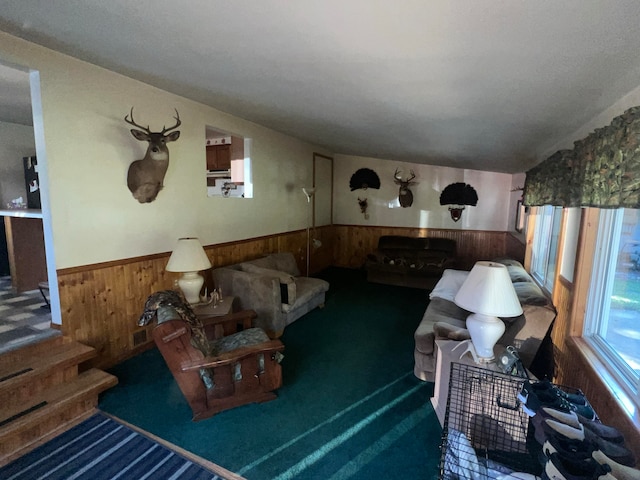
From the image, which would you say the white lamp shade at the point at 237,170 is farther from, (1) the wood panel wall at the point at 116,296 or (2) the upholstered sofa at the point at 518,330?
(2) the upholstered sofa at the point at 518,330

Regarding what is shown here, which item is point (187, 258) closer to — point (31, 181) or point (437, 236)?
point (31, 181)

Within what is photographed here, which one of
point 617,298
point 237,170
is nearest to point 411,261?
point 237,170

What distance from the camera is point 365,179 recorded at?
23.2 ft

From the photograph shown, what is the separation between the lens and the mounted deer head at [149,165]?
297cm

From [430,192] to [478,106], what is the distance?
4.66 meters

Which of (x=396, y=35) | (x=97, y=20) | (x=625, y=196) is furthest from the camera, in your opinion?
(x=97, y=20)

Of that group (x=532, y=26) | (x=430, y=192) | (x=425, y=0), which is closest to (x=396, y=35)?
(x=425, y=0)

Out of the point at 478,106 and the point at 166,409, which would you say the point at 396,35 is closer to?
the point at 478,106

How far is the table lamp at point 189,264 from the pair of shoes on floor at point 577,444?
9.01ft

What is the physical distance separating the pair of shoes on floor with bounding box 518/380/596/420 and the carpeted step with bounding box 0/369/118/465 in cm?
276

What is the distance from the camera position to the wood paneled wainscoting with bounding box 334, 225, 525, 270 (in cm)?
664

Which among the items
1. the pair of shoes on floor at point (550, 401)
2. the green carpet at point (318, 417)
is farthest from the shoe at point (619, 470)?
the green carpet at point (318, 417)

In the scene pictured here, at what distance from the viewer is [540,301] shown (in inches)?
101

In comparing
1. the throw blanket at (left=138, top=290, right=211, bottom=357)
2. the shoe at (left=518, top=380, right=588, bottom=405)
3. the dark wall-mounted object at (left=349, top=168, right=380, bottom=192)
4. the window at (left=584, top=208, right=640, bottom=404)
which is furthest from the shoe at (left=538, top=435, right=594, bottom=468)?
the dark wall-mounted object at (left=349, top=168, right=380, bottom=192)
